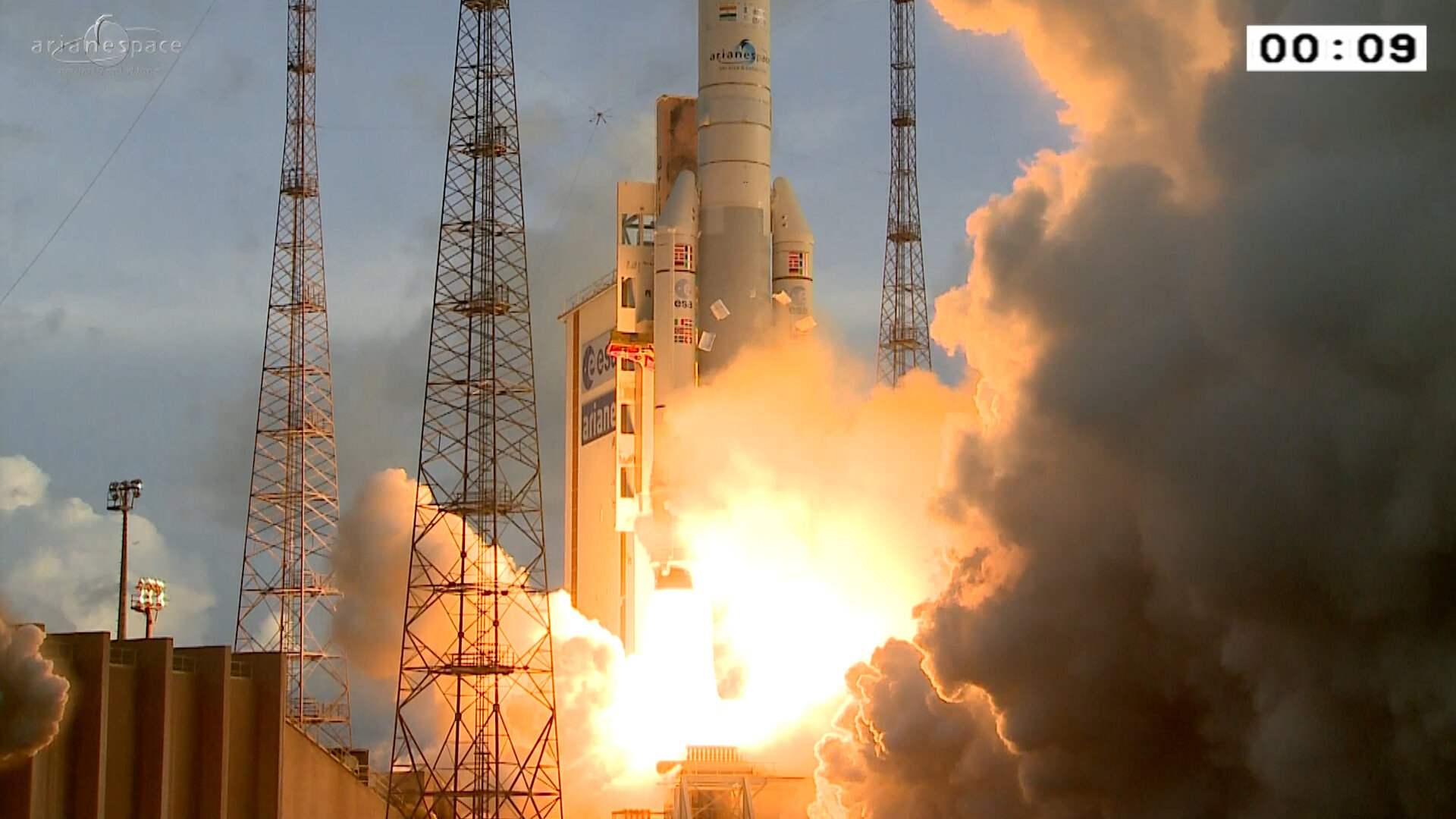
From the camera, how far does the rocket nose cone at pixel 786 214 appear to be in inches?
2093

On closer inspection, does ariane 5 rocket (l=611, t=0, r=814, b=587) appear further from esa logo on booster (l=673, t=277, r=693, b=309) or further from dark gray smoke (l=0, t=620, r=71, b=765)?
dark gray smoke (l=0, t=620, r=71, b=765)

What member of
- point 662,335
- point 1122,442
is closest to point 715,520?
point 662,335

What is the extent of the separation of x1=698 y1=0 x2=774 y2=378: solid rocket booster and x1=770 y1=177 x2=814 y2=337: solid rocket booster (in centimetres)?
63

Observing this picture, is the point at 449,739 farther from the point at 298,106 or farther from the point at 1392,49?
the point at 1392,49

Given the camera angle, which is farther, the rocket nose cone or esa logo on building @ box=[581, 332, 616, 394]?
esa logo on building @ box=[581, 332, 616, 394]

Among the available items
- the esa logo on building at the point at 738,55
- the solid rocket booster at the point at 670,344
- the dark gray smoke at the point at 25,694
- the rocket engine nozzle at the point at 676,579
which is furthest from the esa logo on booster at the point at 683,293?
the dark gray smoke at the point at 25,694

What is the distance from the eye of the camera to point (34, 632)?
3616 centimetres

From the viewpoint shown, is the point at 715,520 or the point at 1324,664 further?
the point at 715,520

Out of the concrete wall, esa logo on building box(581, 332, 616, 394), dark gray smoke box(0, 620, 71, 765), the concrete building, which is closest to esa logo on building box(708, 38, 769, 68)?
the concrete wall

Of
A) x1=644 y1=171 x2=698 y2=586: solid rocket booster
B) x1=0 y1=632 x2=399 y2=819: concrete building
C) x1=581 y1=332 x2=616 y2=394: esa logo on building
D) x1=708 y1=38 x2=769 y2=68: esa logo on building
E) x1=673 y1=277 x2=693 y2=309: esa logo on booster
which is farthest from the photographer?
x1=581 y1=332 x2=616 y2=394: esa logo on building

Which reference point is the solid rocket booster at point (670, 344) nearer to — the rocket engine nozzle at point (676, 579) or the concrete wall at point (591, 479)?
the rocket engine nozzle at point (676, 579)

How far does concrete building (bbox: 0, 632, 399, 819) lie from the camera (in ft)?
130

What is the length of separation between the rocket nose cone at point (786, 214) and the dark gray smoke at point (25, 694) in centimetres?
2158

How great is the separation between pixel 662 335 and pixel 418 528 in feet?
27.3
